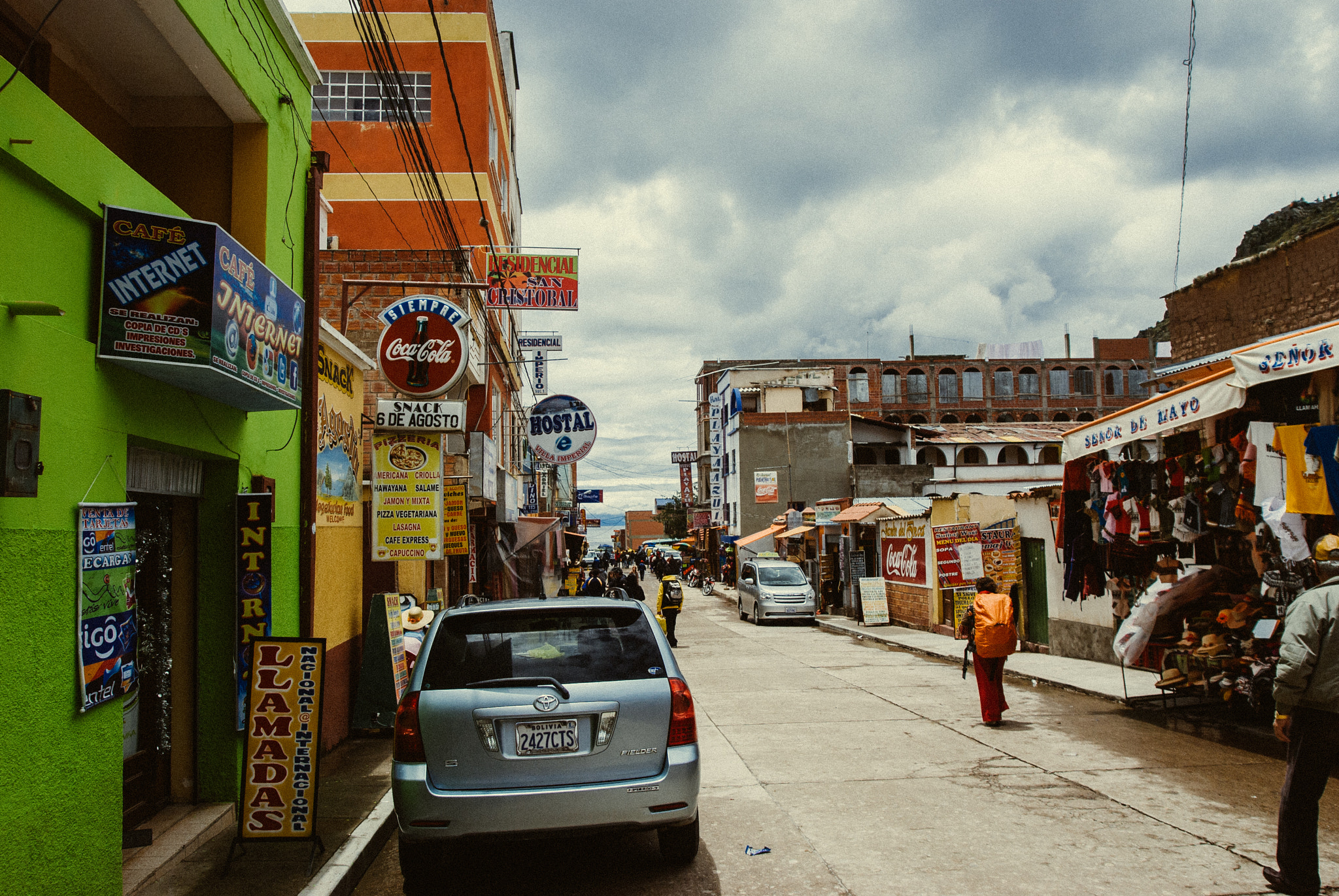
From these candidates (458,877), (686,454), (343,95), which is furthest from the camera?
(686,454)

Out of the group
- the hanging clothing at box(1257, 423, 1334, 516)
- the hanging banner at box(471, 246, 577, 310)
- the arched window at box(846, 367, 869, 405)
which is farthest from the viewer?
the arched window at box(846, 367, 869, 405)

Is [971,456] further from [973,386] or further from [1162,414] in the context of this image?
[1162,414]

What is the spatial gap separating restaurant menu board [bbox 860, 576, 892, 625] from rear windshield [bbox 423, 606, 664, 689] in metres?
20.0

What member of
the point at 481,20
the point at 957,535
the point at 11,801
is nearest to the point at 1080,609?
the point at 957,535

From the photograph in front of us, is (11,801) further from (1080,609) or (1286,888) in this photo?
(1080,609)

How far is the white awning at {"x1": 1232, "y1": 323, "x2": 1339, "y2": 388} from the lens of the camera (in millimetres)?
6891

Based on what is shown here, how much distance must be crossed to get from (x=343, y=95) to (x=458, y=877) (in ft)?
75.4

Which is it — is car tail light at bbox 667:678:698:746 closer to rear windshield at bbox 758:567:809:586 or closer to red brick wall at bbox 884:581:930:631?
red brick wall at bbox 884:581:930:631

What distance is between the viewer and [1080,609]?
15.0 m

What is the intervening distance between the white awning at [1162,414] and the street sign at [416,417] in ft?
24.3


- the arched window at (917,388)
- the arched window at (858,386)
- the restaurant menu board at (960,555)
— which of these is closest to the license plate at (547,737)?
the restaurant menu board at (960,555)

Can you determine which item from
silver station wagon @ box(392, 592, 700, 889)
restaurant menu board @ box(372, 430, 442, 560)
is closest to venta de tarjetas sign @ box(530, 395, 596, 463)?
restaurant menu board @ box(372, 430, 442, 560)

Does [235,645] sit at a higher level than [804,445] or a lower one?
lower

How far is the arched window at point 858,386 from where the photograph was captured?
233 ft
